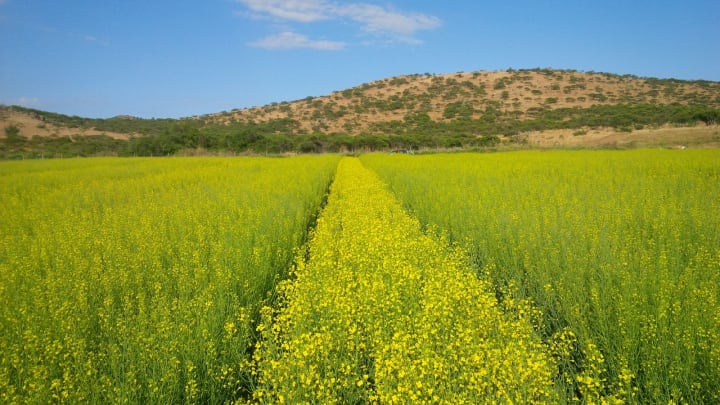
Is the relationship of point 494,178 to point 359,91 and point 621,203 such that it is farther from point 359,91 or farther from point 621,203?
point 359,91

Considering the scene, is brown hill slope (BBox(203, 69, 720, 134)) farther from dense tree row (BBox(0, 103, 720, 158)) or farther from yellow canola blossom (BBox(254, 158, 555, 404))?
yellow canola blossom (BBox(254, 158, 555, 404))

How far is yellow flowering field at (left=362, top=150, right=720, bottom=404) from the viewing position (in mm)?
3332

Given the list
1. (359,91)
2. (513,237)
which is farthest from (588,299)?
(359,91)

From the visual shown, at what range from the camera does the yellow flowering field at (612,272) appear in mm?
3332

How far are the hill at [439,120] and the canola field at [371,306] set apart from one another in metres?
33.0

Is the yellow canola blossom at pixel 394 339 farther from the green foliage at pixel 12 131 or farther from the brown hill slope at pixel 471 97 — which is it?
the brown hill slope at pixel 471 97

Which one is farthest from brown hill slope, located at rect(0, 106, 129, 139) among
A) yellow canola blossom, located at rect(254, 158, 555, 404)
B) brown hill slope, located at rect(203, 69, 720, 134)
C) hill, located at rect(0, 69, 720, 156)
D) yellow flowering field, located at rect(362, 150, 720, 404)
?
yellow canola blossom, located at rect(254, 158, 555, 404)

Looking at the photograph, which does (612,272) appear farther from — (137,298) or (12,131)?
(12,131)

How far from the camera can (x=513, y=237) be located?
6719mm

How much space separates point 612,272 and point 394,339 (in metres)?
2.91

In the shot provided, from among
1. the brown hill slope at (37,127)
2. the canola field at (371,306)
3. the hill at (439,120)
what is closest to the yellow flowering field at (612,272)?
the canola field at (371,306)

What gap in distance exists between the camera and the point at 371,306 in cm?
422

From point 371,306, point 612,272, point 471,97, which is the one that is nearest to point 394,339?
point 371,306

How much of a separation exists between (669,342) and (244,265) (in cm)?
454
